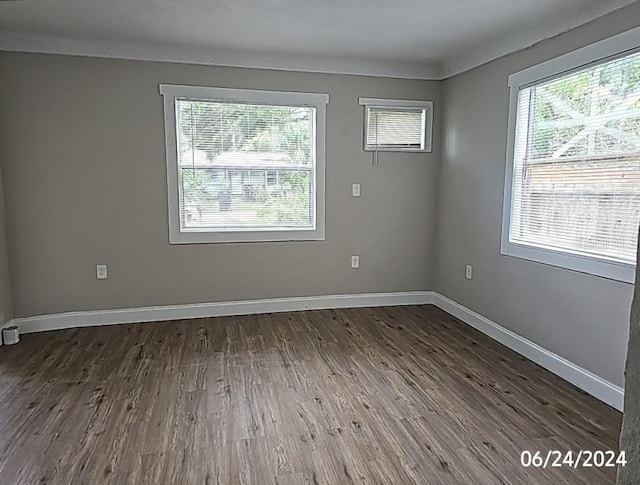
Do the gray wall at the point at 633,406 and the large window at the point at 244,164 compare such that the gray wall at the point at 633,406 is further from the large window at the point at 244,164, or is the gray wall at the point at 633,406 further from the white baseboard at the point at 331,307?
the large window at the point at 244,164

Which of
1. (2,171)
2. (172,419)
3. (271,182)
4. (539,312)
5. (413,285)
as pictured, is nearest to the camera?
(172,419)

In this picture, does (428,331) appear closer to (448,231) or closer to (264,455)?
(448,231)

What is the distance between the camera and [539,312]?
3.28 metres

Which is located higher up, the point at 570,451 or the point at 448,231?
the point at 448,231

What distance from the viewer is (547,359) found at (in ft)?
10.5

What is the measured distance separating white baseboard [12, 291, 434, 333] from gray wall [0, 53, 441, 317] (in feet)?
0.21

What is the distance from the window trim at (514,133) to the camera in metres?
2.59

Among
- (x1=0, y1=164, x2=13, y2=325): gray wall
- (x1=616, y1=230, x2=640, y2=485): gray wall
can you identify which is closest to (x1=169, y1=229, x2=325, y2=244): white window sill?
(x1=0, y1=164, x2=13, y2=325): gray wall

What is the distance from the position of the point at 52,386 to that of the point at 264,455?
62.6 inches

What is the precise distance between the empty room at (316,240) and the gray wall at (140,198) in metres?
0.02

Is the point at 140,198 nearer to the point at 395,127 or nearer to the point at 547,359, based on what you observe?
the point at 395,127

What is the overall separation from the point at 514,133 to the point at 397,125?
4.29ft

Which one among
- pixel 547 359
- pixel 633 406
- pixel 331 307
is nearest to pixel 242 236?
pixel 331 307

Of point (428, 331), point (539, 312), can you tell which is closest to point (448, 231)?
point (428, 331)
